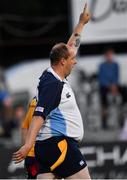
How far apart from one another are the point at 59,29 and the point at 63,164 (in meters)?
11.7

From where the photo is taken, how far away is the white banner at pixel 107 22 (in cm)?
1861

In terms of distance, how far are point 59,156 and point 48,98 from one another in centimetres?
60

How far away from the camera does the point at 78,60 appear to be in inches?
746

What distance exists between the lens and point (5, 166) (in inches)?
498

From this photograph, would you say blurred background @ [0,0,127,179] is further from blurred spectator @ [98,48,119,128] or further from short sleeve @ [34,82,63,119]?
short sleeve @ [34,82,63,119]

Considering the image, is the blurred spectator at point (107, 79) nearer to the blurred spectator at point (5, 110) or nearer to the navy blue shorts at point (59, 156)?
the blurred spectator at point (5, 110)

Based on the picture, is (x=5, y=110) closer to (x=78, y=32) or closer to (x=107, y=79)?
(x=107, y=79)

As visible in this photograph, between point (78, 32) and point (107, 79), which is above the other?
point (78, 32)

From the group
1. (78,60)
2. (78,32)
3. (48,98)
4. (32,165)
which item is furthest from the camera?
(78,60)

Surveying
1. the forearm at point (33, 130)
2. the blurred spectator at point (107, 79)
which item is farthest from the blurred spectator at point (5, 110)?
the forearm at point (33, 130)

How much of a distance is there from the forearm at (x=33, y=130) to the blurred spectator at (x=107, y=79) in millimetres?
9797

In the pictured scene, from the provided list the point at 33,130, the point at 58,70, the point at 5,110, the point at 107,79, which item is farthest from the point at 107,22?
the point at 33,130

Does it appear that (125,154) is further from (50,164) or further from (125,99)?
(125,99)

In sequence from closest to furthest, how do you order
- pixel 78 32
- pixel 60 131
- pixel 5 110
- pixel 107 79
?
pixel 60 131, pixel 78 32, pixel 107 79, pixel 5 110
